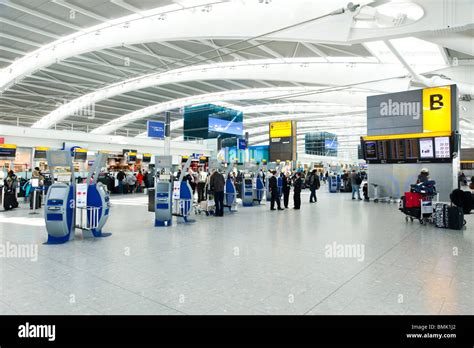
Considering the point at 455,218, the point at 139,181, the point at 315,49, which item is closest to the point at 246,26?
Result: the point at 315,49

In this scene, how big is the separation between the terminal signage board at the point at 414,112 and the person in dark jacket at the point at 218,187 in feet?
31.1

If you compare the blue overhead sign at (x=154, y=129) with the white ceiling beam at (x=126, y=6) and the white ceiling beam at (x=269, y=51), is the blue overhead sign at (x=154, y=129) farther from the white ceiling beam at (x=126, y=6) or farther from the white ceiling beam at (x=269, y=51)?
the white ceiling beam at (x=269, y=51)

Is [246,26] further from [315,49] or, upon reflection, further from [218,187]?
[218,187]

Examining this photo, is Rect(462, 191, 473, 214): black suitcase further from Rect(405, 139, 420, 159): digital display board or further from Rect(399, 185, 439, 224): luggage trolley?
Rect(405, 139, 420, 159): digital display board

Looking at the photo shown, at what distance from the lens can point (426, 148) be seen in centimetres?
1337

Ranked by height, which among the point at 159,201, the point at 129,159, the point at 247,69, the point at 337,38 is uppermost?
the point at 247,69

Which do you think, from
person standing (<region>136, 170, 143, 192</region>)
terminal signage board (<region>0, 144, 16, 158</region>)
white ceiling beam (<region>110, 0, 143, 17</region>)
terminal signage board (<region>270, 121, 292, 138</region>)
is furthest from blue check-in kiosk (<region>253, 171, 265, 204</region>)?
terminal signage board (<region>0, 144, 16, 158</region>)

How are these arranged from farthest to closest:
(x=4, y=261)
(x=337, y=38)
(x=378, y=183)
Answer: (x=378, y=183), (x=337, y=38), (x=4, y=261)

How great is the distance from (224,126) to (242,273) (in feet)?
57.2

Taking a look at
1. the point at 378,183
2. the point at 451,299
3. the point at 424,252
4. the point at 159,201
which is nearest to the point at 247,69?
the point at 378,183

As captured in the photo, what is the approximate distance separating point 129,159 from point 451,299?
2315 centimetres

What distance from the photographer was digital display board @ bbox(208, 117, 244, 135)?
19.8 metres

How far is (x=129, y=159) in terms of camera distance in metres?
23.8
